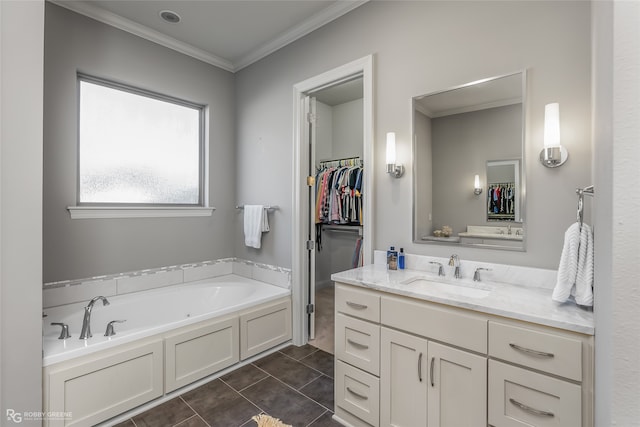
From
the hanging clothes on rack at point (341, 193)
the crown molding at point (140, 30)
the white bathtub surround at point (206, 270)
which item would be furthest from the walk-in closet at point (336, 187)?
the crown molding at point (140, 30)

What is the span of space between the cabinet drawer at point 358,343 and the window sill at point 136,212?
6.67 ft

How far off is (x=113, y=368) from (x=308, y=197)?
6.11 ft

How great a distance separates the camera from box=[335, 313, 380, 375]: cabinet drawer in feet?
5.24

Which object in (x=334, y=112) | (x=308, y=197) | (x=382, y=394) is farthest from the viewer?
(x=334, y=112)

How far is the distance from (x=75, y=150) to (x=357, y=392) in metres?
2.75

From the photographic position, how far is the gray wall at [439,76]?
146 cm

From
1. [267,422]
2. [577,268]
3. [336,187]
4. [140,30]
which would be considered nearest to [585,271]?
[577,268]

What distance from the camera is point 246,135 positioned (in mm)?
3258

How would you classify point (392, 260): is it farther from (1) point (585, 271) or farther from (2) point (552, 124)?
(2) point (552, 124)

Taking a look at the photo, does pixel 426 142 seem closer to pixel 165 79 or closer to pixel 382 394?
pixel 382 394

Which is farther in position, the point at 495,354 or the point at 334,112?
the point at 334,112

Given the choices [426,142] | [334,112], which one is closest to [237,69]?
[334,112]

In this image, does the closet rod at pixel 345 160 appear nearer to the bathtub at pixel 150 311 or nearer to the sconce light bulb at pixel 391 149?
the sconce light bulb at pixel 391 149

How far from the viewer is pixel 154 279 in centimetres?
279
